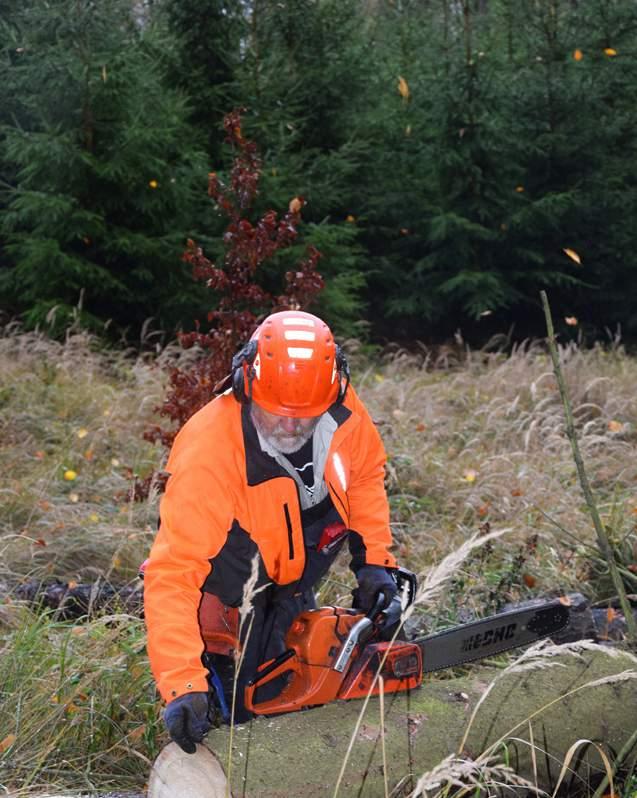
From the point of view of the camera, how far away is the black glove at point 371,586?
3.10 metres

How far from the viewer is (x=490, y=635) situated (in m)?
3.11

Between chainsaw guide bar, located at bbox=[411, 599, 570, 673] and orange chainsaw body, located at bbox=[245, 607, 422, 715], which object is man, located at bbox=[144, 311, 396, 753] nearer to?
orange chainsaw body, located at bbox=[245, 607, 422, 715]

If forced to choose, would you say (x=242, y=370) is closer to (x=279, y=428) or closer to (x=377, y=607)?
(x=279, y=428)

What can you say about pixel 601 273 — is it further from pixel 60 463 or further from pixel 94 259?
pixel 60 463

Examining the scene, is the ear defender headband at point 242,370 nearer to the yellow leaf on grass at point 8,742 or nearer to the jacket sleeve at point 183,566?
the jacket sleeve at point 183,566

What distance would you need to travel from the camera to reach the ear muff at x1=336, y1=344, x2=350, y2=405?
2.98 meters

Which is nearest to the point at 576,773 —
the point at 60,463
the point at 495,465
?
the point at 495,465

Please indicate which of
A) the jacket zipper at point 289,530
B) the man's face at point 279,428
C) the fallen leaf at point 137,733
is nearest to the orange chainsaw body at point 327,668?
Result: the jacket zipper at point 289,530

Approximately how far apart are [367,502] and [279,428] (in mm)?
538

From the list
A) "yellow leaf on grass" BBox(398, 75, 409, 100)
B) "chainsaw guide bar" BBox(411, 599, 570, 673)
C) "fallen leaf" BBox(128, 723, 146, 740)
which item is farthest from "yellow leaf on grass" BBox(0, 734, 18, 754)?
"yellow leaf on grass" BBox(398, 75, 409, 100)

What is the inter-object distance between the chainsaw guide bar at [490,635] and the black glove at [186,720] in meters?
0.80

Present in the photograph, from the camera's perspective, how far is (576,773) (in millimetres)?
2787

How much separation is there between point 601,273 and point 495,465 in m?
6.56

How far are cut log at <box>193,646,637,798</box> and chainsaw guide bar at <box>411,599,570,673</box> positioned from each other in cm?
8
